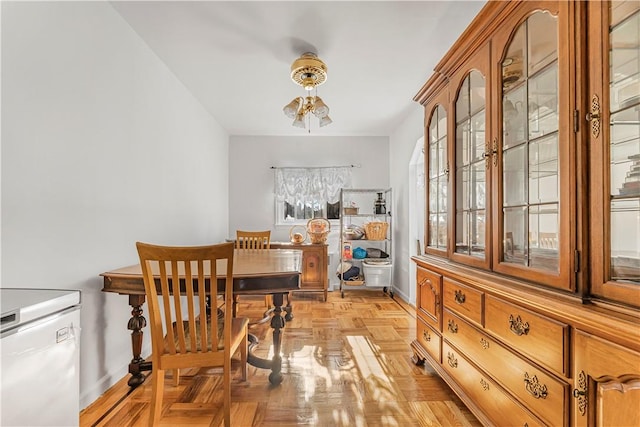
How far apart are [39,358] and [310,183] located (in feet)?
13.5

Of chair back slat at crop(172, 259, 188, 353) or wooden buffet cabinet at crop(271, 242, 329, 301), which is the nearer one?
chair back slat at crop(172, 259, 188, 353)

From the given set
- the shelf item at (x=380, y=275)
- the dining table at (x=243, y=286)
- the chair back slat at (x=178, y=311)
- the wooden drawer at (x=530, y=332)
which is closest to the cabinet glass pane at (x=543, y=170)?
the wooden drawer at (x=530, y=332)

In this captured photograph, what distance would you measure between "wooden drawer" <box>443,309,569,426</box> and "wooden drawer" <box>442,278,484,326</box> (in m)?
0.05

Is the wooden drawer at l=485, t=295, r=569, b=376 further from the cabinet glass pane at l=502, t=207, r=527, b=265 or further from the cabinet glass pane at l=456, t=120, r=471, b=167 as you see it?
the cabinet glass pane at l=456, t=120, r=471, b=167

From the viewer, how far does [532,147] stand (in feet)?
4.25

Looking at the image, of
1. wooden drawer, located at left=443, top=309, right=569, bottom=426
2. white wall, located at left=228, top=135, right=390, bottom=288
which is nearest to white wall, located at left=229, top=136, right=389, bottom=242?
white wall, located at left=228, top=135, right=390, bottom=288

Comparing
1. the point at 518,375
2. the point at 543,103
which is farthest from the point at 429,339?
the point at 543,103

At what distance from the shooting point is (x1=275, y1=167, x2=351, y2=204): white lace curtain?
4844 mm

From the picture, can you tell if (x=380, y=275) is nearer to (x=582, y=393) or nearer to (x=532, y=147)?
(x=532, y=147)

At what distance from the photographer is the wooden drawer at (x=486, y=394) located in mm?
1245

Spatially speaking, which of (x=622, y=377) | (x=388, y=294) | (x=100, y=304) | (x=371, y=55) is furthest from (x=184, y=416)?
(x=388, y=294)

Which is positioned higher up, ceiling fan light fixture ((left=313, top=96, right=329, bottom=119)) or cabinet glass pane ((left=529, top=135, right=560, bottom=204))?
ceiling fan light fixture ((left=313, top=96, right=329, bottom=119))

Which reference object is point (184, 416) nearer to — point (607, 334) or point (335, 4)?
point (607, 334)

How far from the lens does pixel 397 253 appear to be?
15.2 feet
